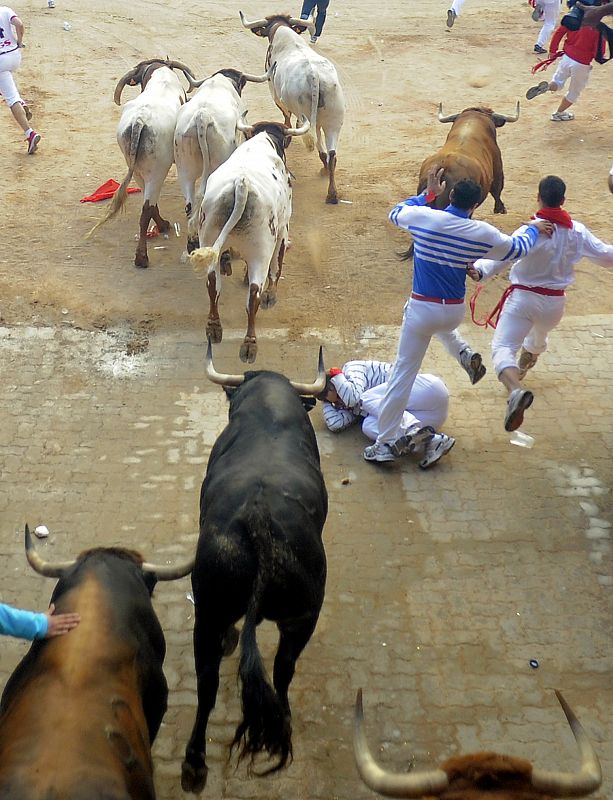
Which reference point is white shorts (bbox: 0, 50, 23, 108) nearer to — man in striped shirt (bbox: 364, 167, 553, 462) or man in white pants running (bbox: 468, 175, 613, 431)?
man in striped shirt (bbox: 364, 167, 553, 462)

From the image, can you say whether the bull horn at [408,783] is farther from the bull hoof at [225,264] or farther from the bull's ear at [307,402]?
the bull hoof at [225,264]

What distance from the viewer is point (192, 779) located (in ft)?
13.7

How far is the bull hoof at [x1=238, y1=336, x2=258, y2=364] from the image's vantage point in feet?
25.2

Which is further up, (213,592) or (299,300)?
(213,592)

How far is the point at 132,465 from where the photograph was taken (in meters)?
6.43

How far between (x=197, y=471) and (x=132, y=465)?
51 centimetres

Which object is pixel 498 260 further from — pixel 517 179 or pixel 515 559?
pixel 517 179

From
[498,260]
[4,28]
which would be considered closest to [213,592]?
[498,260]

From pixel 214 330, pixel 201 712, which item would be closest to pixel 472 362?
pixel 214 330

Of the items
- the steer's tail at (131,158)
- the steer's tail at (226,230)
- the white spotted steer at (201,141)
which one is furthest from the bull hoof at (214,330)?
the steer's tail at (131,158)

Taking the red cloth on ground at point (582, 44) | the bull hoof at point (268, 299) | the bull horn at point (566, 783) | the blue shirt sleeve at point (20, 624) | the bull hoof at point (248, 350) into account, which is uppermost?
the bull horn at point (566, 783)

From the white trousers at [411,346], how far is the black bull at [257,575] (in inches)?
72.1

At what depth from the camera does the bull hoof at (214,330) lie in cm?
788

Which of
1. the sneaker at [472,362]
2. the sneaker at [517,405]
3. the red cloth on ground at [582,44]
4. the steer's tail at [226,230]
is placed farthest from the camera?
the red cloth on ground at [582,44]
